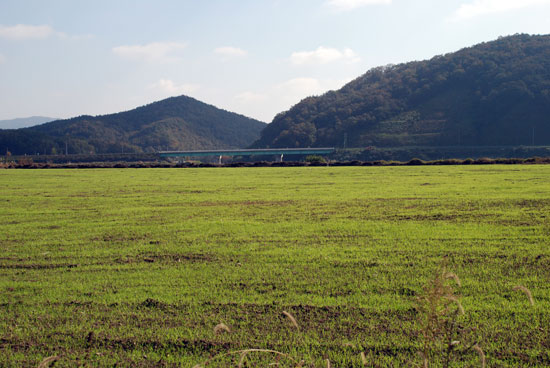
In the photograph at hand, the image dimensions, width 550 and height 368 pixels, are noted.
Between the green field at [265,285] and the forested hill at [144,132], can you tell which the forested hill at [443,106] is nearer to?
the forested hill at [144,132]

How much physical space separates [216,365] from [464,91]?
13102 cm

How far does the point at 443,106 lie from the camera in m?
121

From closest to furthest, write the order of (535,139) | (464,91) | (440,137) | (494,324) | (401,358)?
(401,358), (494,324), (535,139), (440,137), (464,91)

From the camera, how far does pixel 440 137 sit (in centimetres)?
10544

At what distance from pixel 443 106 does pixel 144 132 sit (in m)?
99.2

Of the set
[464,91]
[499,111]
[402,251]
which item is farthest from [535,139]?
[402,251]

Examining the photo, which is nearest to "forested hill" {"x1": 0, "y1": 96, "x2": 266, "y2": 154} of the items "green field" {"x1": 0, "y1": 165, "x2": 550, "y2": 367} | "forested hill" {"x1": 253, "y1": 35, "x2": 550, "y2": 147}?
"forested hill" {"x1": 253, "y1": 35, "x2": 550, "y2": 147}

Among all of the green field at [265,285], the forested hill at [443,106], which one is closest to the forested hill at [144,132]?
the forested hill at [443,106]

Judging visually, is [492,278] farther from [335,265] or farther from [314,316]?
[314,316]

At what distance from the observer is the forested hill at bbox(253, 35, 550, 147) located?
10356 centimetres

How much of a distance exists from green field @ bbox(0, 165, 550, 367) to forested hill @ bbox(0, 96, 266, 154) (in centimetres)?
12109

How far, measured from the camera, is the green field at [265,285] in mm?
4461

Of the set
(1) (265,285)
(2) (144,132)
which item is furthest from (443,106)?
(1) (265,285)

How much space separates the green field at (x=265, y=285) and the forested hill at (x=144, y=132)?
4767 inches
